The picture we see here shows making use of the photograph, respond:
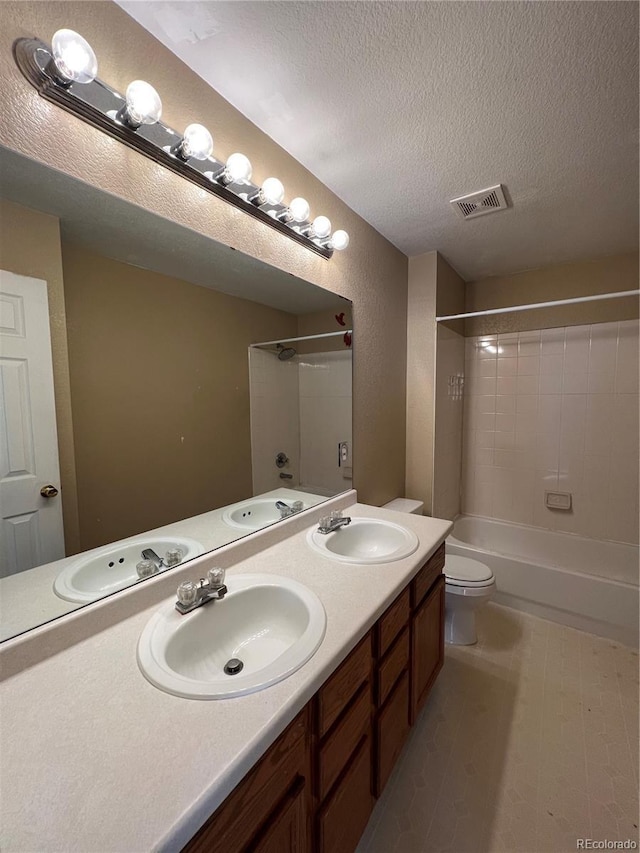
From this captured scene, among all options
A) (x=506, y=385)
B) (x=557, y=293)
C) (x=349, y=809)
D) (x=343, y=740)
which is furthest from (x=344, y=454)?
(x=557, y=293)

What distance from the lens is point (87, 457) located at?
35.4 inches

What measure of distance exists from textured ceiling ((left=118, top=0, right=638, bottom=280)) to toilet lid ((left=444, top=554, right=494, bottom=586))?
194 centimetres

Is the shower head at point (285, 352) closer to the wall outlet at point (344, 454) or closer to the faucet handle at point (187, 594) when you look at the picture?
the wall outlet at point (344, 454)

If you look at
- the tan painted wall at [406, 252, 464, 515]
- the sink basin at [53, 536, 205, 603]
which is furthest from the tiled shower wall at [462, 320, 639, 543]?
the sink basin at [53, 536, 205, 603]

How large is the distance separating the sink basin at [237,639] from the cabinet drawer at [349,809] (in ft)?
1.15

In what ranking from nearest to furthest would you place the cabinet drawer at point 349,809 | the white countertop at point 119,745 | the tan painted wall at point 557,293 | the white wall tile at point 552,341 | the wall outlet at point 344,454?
the white countertop at point 119,745, the cabinet drawer at point 349,809, the wall outlet at point 344,454, the tan painted wall at point 557,293, the white wall tile at point 552,341

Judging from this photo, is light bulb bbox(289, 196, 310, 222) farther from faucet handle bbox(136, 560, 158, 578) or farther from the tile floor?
the tile floor

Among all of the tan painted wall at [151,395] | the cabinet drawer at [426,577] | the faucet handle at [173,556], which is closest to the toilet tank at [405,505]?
the cabinet drawer at [426,577]

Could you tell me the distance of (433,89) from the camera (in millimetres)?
1119

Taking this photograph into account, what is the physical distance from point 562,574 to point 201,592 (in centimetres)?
220

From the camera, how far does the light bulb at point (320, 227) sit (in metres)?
1.47

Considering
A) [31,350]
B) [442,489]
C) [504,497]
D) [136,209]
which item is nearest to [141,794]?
[31,350]

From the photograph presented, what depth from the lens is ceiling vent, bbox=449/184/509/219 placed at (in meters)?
1.64

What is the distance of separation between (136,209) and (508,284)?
2678 millimetres
